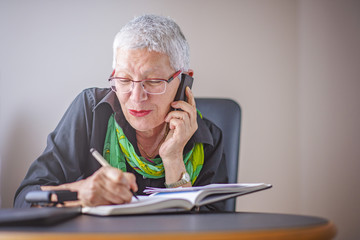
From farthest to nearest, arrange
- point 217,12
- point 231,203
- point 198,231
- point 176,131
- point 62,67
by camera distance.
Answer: point 217,12 < point 62,67 < point 231,203 < point 176,131 < point 198,231

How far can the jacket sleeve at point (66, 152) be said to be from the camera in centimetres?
117

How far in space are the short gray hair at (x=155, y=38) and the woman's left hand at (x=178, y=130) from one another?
15 centimetres

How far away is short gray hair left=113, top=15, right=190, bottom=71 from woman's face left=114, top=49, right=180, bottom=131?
0.02 meters

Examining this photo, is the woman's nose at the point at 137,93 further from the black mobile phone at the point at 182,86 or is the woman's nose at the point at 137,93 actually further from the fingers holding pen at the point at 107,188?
the fingers holding pen at the point at 107,188

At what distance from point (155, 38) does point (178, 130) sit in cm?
33

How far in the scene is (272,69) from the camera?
84.4 inches

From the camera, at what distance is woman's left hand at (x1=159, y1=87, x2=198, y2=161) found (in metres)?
1.34

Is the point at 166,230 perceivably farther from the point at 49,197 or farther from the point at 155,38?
the point at 155,38

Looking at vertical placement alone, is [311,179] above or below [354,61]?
below

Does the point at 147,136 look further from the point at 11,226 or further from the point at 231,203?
the point at 11,226

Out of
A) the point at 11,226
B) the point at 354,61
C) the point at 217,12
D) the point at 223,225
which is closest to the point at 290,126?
the point at 354,61

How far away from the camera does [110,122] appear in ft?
4.59

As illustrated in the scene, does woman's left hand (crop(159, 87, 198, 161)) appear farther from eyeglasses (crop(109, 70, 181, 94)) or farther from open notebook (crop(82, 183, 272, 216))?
open notebook (crop(82, 183, 272, 216))

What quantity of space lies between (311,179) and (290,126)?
319mm
